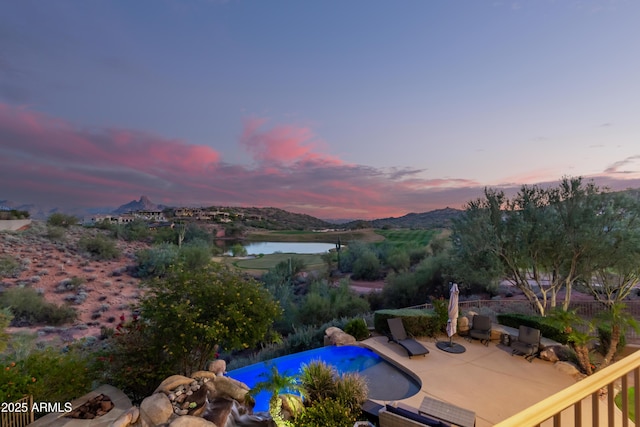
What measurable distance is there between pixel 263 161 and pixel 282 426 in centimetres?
1650

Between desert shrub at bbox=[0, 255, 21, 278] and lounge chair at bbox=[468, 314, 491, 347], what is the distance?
2706 centimetres

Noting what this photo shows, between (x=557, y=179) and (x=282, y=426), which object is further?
(x=557, y=179)

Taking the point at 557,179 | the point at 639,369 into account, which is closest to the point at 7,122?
the point at 639,369

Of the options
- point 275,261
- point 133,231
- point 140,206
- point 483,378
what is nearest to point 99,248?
point 133,231

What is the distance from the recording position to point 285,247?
1252 inches

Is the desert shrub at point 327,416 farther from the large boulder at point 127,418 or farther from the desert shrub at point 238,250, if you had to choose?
the desert shrub at point 238,250

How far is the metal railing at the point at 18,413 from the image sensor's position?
4.93 metres

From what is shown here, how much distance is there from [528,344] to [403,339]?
3.83m

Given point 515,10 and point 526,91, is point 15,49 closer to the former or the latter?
point 515,10

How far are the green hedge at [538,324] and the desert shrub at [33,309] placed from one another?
20.9 metres

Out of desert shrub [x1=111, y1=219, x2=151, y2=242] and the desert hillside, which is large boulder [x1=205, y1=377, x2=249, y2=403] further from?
desert shrub [x1=111, y1=219, x2=151, y2=242]

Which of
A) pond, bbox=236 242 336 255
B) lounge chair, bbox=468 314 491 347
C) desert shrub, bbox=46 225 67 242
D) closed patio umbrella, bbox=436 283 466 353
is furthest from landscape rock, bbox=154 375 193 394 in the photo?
desert shrub, bbox=46 225 67 242

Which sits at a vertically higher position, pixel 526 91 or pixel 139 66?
pixel 139 66

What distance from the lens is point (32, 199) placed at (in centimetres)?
1911
